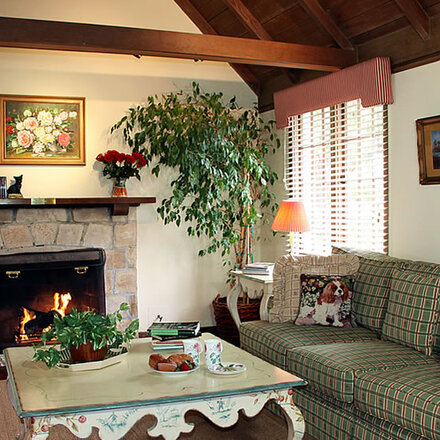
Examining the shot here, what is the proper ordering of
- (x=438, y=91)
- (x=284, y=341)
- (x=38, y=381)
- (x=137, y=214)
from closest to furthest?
(x=38, y=381), (x=284, y=341), (x=438, y=91), (x=137, y=214)

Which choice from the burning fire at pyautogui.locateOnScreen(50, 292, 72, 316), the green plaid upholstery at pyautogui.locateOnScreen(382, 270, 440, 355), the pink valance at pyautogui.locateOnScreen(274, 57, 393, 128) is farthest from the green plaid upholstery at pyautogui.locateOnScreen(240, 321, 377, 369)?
the burning fire at pyautogui.locateOnScreen(50, 292, 72, 316)

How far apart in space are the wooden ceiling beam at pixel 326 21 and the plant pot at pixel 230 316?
7.30ft

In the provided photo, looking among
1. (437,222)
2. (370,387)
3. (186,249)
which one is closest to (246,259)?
(186,249)

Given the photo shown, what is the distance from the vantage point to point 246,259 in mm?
5691

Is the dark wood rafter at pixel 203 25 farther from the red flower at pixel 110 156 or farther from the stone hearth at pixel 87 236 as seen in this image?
the stone hearth at pixel 87 236

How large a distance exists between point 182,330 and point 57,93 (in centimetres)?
272

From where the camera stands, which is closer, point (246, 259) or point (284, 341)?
point (284, 341)

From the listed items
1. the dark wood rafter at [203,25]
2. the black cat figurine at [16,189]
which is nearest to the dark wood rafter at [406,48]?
the dark wood rafter at [203,25]

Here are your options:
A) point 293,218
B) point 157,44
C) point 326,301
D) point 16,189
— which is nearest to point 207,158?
point 293,218

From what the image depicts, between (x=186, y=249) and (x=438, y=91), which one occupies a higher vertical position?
(x=438, y=91)

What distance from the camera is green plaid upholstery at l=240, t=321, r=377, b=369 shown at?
3.52 metres

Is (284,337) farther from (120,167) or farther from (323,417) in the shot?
(120,167)

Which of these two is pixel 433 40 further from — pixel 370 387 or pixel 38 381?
pixel 38 381

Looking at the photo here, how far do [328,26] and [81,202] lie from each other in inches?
90.0
